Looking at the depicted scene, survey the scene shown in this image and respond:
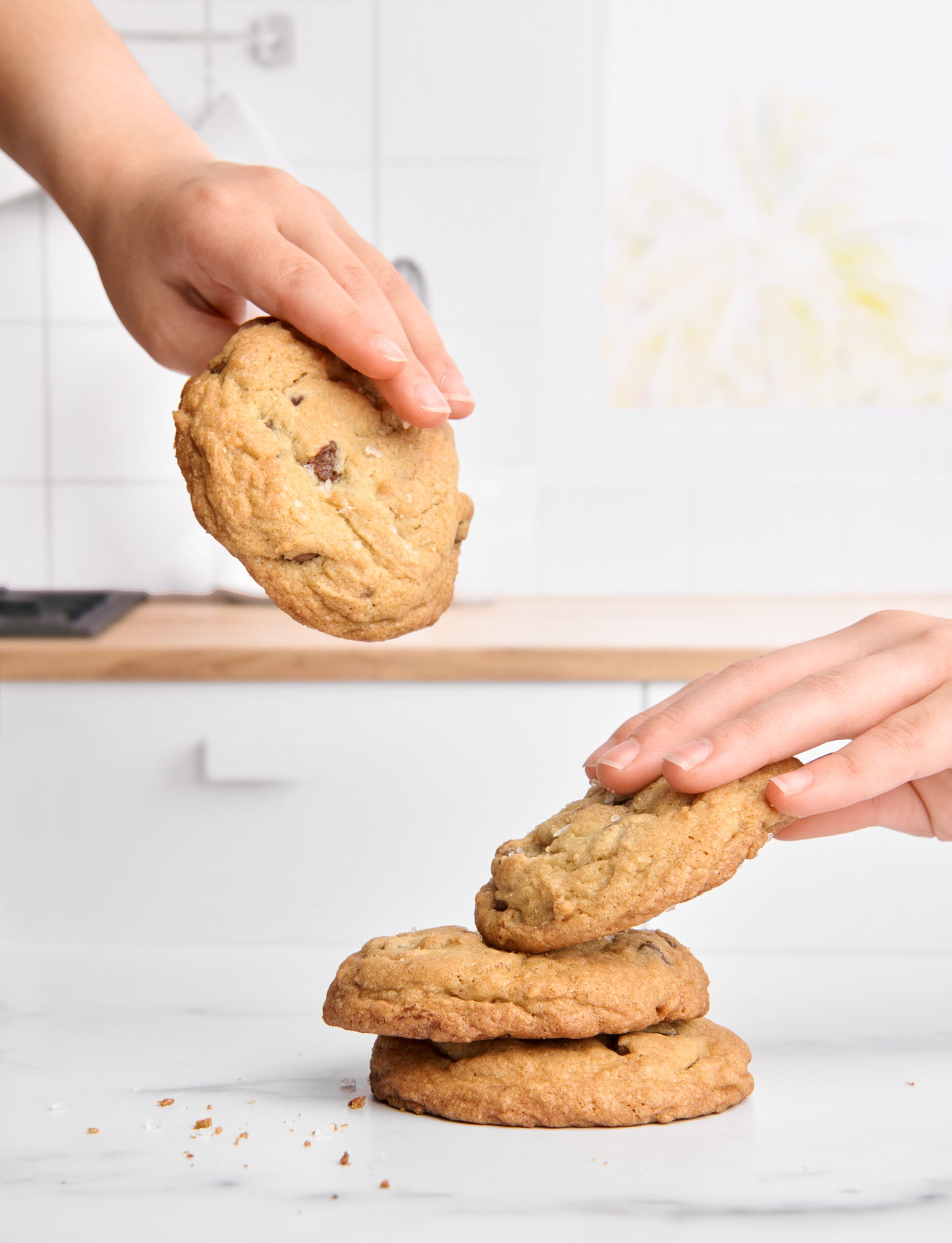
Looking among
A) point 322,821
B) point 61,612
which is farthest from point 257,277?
point 61,612

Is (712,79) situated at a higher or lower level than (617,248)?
higher

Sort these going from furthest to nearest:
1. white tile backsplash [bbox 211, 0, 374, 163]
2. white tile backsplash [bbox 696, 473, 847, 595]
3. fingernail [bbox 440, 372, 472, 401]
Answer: white tile backsplash [bbox 696, 473, 847, 595], white tile backsplash [bbox 211, 0, 374, 163], fingernail [bbox 440, 372, 472, 401]

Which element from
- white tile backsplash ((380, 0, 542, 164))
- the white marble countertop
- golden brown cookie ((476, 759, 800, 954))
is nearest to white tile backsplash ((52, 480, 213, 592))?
white tile backsplash ((380, 0, 542, 164))

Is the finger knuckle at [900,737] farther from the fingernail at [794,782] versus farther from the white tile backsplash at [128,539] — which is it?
the white tile backsplash at [128,539]

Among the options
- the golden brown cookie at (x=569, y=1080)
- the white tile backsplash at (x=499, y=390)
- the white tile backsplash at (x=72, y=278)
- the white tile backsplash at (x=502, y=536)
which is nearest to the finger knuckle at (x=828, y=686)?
the golden brown cookie at (x=569, y=1080)

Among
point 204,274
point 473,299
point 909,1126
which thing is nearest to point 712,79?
point 473,299

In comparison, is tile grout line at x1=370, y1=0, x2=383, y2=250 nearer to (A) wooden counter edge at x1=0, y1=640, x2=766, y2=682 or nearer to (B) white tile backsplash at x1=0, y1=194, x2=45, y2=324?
(B) white tile backsplash at x1=0, y1=194, x2=45, y2=324

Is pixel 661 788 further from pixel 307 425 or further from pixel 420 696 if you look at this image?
pixel 420 696
